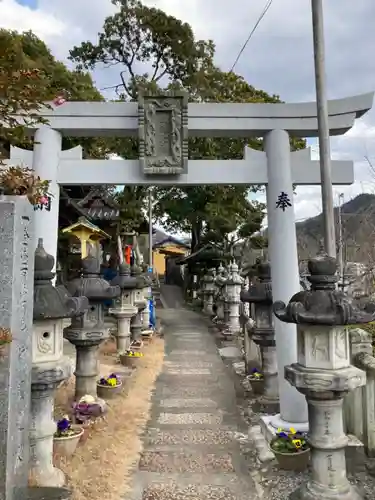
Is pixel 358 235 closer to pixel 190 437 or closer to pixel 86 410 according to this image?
pixel 190 437

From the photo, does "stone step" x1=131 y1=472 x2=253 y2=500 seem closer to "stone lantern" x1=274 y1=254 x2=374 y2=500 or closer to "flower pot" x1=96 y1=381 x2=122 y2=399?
"stone lantern" x1=274 y1=254 x2=374 y2=500

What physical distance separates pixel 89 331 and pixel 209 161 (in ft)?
11.2

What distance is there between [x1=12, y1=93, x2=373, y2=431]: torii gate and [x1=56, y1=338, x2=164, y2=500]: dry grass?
2.16 meters

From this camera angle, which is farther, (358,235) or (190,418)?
(358,235)

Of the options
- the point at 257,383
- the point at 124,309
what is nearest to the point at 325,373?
the point at 257,383

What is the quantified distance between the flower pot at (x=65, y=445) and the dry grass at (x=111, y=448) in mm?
93

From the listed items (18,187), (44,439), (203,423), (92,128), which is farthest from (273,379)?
(18,187)

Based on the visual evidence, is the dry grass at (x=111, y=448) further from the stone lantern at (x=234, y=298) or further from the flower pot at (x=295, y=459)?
the stone lantern at (x=234, y=298)

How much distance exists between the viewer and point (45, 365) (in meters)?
4.51

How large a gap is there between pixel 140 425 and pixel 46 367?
138 inches

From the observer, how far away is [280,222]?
6.22 meters

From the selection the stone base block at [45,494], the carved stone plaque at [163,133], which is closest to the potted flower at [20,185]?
the carved stone plaque at [163,133]

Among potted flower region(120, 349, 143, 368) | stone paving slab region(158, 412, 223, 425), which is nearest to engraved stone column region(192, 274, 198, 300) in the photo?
potted flower region(120, 349, 143, 368)

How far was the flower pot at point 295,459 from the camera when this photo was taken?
5.31 m
